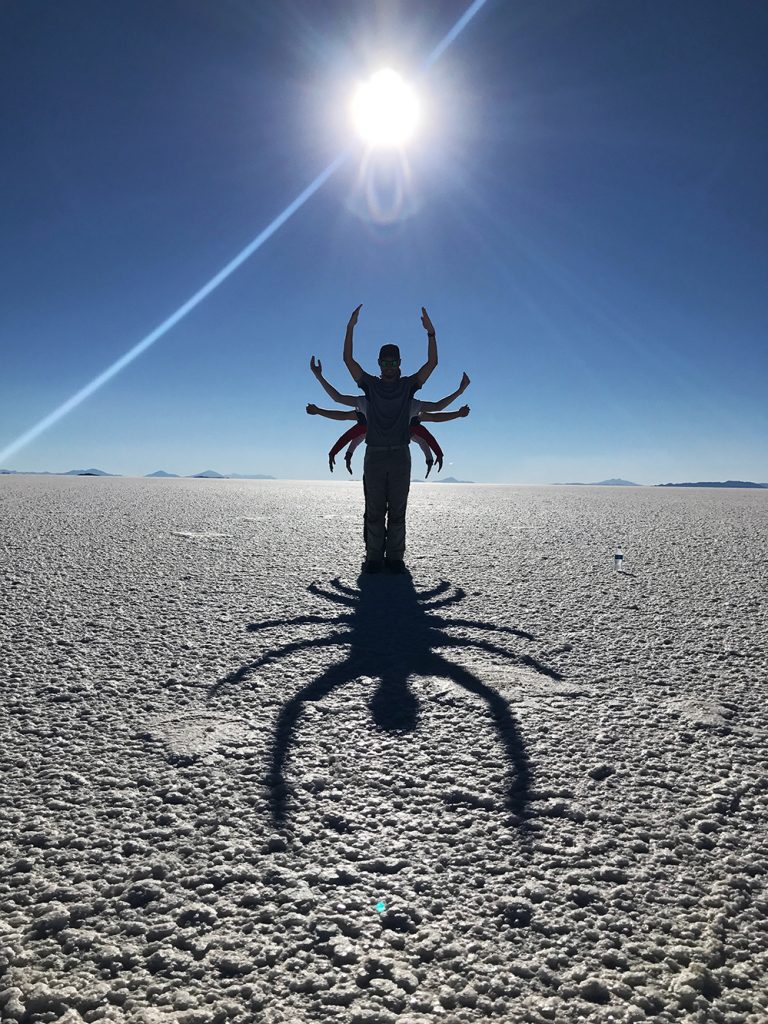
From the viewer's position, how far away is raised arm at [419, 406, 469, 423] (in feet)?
18.0

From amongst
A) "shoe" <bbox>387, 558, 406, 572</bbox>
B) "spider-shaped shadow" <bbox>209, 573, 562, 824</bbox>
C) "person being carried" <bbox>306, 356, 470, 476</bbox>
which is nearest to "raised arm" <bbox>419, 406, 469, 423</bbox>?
"person being carried" <bbox>306, 356, 470, 476</bbox>

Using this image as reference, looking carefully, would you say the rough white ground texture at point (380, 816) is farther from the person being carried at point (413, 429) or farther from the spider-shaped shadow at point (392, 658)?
the person being carried at point (413, 429)

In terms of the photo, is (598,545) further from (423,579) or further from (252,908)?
(252,908)

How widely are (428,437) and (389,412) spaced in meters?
0.56

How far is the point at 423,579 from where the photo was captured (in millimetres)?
5066

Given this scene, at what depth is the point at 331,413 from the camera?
548 centimetres

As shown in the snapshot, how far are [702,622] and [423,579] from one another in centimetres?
206

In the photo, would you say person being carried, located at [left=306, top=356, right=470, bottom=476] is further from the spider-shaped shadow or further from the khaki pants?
the spider-shaped shadow

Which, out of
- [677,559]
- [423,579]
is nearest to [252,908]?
Result: [423,579]

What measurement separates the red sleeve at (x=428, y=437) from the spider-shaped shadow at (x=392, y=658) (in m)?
1.46

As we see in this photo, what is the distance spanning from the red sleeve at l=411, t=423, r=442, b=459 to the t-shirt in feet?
0.87

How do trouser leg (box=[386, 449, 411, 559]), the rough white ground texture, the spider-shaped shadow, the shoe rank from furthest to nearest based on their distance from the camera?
the shoe, trouser leg (box=[386, 449, 411, 559]), the spider-shaped shadow, the rough white ground texture

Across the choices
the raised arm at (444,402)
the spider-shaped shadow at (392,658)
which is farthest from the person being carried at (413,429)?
the spider-shaped shadow at (392,658)

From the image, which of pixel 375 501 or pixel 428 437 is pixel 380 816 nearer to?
pixel 375 501
